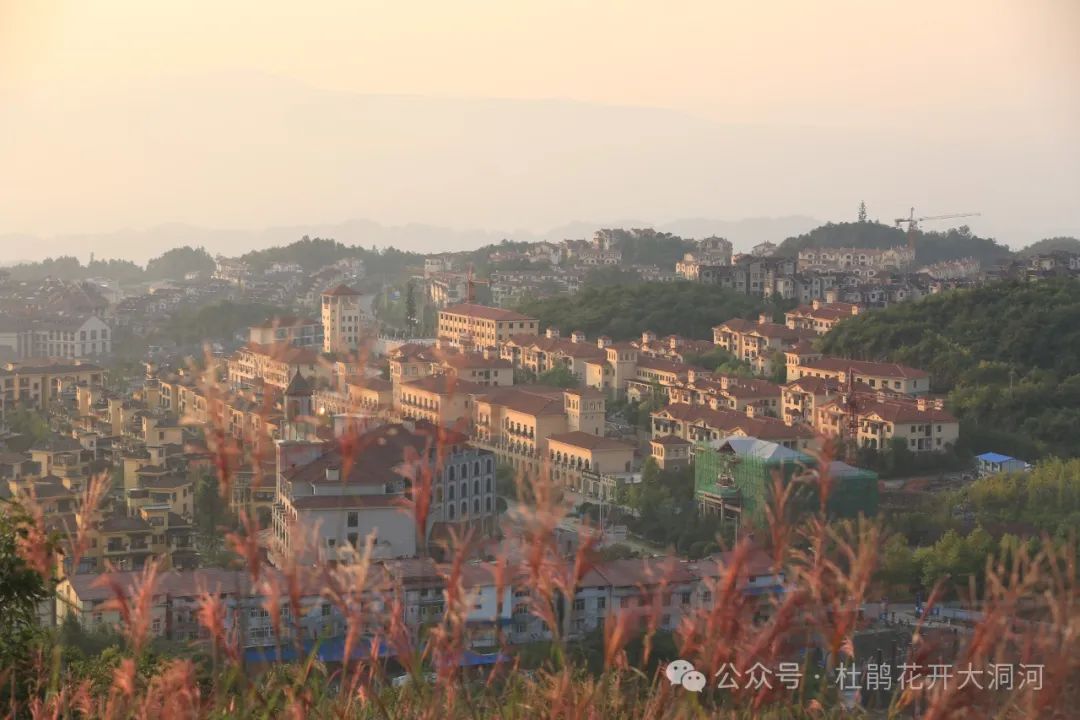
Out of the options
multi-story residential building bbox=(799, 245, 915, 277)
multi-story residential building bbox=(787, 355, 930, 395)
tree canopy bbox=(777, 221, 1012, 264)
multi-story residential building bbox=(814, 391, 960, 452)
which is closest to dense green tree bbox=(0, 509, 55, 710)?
multi-story residential building bbox=(814, 391, 960, 452)

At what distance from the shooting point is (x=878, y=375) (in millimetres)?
11195

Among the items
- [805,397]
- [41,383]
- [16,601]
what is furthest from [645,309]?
[16,601]

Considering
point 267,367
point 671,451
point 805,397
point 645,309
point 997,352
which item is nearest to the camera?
point 671,451

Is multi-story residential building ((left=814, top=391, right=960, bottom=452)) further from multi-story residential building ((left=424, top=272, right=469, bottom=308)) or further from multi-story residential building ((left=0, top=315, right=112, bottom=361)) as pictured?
multi-story residential building ((left=424, top=272, right=469, bottom=308))

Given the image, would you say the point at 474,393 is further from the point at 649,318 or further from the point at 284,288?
the point at 284,288

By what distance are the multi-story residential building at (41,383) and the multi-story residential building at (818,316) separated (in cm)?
615

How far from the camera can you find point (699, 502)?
26.6 feet

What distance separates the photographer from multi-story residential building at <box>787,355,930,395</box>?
11.1 metres

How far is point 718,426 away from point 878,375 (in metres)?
2.00

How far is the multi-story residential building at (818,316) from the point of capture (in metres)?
14.5

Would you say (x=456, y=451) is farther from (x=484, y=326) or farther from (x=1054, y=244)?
(x=1054, y=244)

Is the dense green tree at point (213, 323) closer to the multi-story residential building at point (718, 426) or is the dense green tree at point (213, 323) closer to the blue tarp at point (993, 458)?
the multi-story residential building at point (718, 426)

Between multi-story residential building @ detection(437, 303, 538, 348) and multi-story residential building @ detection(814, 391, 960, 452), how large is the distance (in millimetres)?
4867

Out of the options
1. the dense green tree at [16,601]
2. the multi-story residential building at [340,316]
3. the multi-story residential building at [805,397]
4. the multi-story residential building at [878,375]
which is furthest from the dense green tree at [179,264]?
the dense green tree at [16,601]
